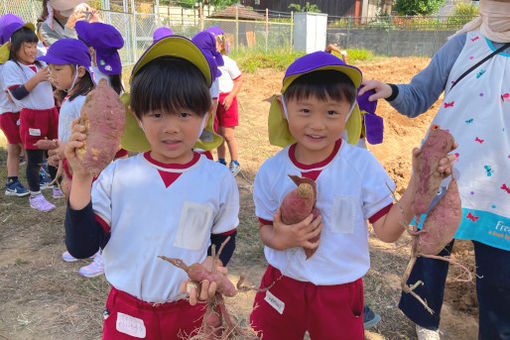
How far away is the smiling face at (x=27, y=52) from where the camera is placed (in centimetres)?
393

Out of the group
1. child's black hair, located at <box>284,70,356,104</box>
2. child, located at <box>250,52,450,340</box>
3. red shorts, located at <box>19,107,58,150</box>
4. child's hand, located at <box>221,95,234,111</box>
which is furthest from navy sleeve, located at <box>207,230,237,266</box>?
child's hand, located at <box>221,95,234,111</box>

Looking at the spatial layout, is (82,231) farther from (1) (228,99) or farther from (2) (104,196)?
(1) (228,99)

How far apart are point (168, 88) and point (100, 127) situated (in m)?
0.30

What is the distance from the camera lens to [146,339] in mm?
1344

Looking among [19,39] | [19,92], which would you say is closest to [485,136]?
[19,92]

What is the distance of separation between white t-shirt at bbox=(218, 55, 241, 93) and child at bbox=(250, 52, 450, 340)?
3466 mm

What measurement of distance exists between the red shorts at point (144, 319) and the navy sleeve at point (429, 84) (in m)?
1.43

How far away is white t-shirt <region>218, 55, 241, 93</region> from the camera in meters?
4.92

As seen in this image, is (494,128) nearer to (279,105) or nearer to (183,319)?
(279,105)

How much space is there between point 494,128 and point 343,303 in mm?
1013

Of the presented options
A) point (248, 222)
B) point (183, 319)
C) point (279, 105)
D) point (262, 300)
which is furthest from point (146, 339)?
point (248, 222)

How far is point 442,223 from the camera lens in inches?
47.6

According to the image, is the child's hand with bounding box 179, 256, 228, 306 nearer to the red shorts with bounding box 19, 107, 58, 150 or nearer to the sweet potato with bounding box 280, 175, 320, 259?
the sweet potato with bounding box 280, 175, 320, 259

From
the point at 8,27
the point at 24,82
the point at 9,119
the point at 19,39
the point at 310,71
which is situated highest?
the point at 8,27
